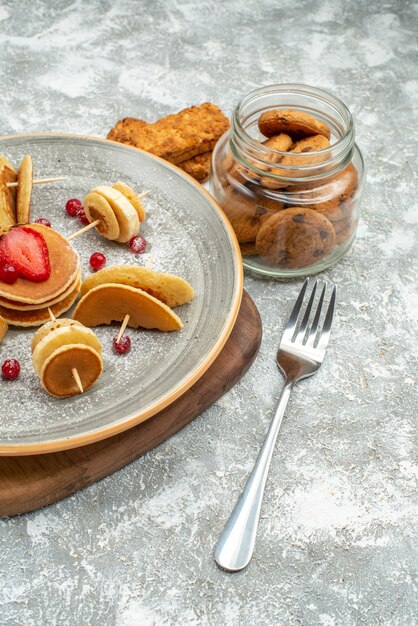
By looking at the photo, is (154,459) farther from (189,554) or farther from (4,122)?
(4,122)

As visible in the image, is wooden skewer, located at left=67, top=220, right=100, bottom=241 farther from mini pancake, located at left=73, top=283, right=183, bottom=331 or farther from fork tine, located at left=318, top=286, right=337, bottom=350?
fork tine, located at left=318, top=286, right=337, bottom=350

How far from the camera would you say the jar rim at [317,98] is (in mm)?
2398

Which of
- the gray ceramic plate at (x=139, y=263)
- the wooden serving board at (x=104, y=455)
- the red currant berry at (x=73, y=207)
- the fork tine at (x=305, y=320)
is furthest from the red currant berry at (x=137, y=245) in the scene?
the fork tine at (x=305, y=320)

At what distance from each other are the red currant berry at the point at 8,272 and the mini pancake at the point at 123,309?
0.21 meters

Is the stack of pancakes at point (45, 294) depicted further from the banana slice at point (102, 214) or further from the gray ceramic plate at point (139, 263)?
the banana slice at point (102, 214)

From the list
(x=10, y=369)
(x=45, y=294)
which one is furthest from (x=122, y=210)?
(x=10, y=369)

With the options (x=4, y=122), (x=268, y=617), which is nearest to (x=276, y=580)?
(x=268, y=617)

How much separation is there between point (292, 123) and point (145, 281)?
789mm

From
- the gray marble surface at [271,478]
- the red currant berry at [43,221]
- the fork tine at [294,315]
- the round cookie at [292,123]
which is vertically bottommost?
the gray marble surface at [271,478]

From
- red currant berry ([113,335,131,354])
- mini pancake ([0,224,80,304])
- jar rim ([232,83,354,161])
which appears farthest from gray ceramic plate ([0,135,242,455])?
jar rim ([232,83,354,161])

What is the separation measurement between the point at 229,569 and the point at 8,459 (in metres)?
0.65

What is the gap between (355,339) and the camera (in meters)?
2.47

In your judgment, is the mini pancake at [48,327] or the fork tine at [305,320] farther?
the fork tine at [305,320]

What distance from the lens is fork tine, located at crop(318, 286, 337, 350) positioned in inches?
93.4
